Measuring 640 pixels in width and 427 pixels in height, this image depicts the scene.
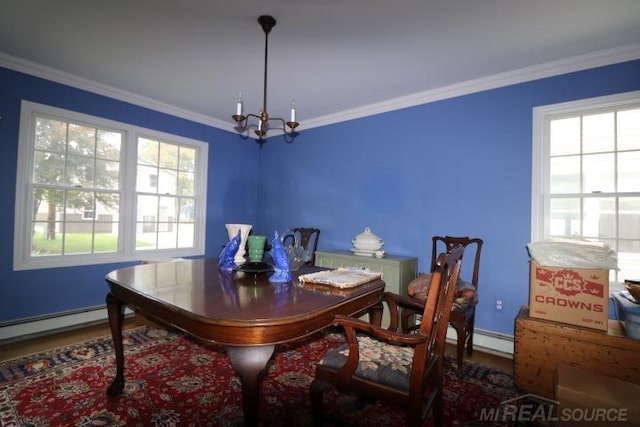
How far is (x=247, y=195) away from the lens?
5031mm

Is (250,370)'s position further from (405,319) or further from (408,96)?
(408,96)

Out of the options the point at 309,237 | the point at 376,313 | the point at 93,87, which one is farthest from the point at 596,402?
the point at 93,87

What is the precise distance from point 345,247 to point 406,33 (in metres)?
2.54

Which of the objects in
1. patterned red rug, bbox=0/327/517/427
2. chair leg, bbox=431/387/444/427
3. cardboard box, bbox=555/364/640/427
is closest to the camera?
cardboard box, bbox=555/364/640/427

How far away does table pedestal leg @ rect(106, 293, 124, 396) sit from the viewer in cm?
195

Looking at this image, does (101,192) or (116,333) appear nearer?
(116,333)

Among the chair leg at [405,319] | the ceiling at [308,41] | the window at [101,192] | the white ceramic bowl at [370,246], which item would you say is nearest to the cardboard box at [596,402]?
the chair leg at [405,319]

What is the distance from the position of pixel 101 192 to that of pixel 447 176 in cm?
392

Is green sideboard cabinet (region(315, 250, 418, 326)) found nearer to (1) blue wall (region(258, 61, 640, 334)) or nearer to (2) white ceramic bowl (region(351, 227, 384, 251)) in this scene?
(2) white ceramic bowl (region(351, 227, 384, 251))

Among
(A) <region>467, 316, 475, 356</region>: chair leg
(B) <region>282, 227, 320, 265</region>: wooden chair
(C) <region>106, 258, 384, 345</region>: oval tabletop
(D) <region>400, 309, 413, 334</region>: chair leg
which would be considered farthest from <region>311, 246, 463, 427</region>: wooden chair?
(B) <region>282, 227, 320, 265</region>: wooden chair

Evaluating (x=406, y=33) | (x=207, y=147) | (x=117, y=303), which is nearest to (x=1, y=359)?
(x=117, y=303)

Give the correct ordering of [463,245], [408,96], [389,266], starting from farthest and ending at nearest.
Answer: [408,96], [389,266], [463,245]

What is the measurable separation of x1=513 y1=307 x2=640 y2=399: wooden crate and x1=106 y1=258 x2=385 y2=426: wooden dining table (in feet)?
3.77

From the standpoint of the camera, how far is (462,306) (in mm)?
2451
